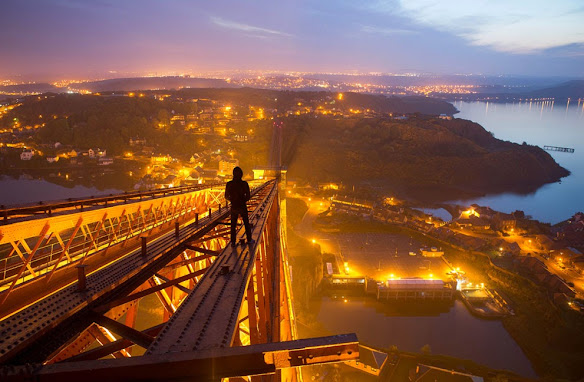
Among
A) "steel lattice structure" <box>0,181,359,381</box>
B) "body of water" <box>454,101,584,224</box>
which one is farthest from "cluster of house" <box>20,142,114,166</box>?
"body of water" <box>454,101,584,224</box>

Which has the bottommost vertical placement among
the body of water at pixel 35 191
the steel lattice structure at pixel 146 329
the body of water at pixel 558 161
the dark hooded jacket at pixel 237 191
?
the body of water at pixel 558 161

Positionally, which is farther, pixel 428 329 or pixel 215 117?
pixel 215 117

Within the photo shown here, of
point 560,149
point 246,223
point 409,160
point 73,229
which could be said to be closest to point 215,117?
point 409,160

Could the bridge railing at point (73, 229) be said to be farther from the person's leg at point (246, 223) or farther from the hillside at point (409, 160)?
the hillside at point (409, 160)

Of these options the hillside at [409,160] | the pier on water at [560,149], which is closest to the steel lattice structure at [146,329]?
the hillside at [409,160]

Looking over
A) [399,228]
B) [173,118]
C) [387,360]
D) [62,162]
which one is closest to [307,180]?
[399,228]

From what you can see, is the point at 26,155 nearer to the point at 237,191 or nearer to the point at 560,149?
the point at 237,191
